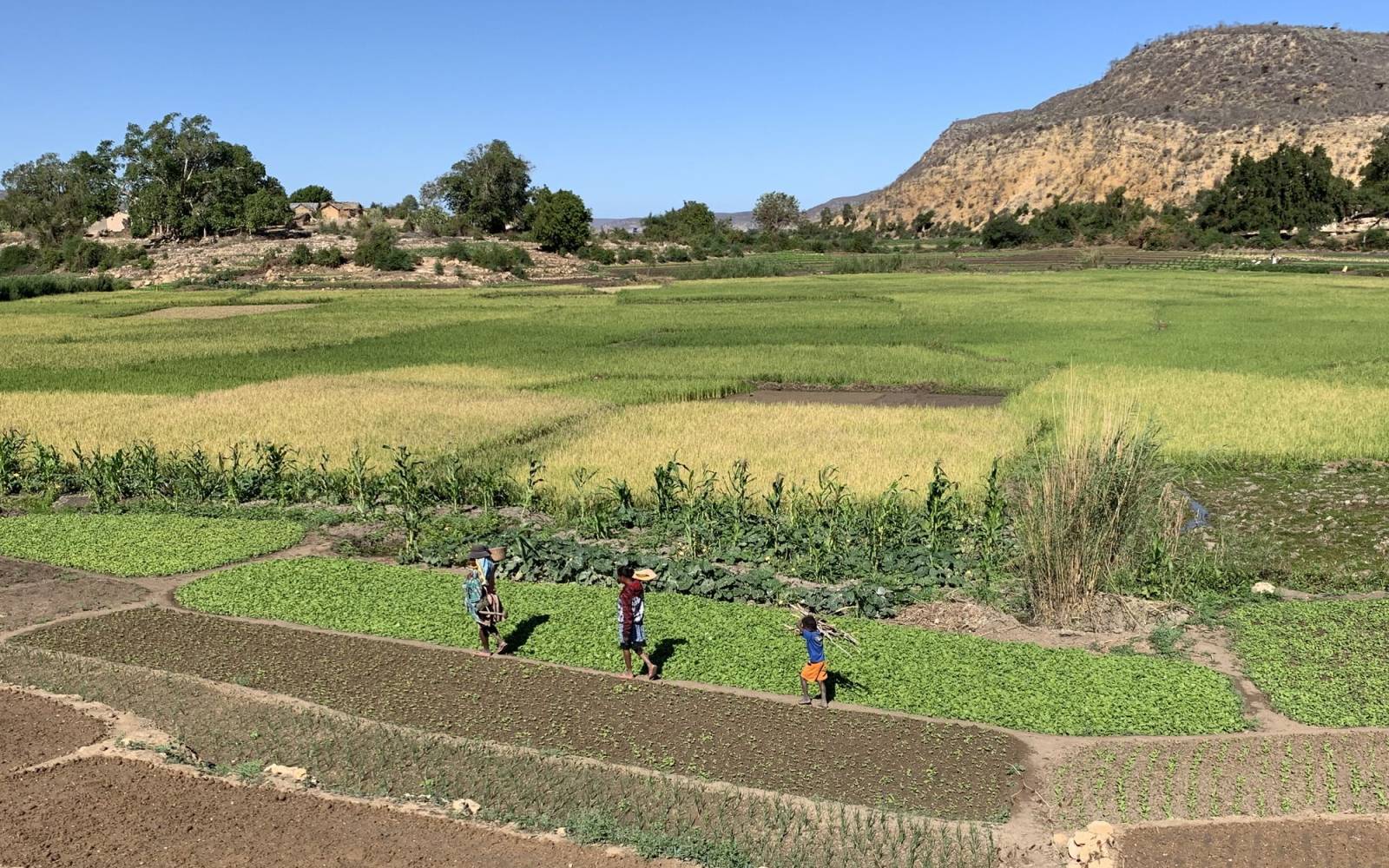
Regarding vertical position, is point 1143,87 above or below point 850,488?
above

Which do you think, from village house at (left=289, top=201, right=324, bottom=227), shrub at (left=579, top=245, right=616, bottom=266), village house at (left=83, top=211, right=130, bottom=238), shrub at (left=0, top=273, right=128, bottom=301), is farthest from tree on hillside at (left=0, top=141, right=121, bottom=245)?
shrub at (left=579, top=245, right=616, bottom=266)

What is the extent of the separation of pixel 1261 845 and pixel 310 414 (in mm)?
20095

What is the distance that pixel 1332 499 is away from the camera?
15.7 meters

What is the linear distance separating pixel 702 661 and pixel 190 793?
4417 millimetres

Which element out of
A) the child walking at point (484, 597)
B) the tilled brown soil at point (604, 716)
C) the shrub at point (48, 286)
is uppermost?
the shrub at point (48, 286)

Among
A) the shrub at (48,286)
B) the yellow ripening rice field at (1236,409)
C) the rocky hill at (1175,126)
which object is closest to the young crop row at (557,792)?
the yellow ripening rice field at (1236,409)

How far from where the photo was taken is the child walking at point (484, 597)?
9977 mm

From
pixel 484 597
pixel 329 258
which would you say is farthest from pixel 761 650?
pixel 329 258

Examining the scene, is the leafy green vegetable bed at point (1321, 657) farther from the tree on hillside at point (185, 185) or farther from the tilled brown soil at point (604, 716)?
the tree on hillside at point (185, 185)

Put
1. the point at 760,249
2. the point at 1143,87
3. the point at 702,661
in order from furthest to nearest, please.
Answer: the point at 1143,87, the point at 760,249, the point at 702,661

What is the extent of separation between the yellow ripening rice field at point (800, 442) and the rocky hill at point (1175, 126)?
110110 mm

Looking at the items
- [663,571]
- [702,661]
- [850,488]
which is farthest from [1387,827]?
[850,488]

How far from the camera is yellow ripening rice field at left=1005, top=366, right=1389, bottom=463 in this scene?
1844cm

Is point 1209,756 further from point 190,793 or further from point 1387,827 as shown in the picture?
point 190,793
